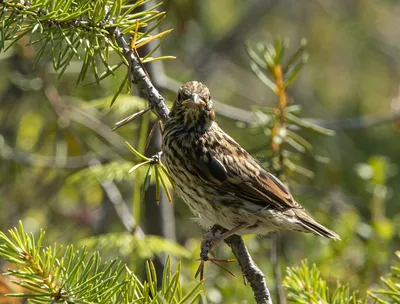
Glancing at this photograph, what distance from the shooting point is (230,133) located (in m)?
5.48

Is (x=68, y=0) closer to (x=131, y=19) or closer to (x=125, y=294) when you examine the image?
(x=131, y=19)

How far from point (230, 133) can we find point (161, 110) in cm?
345

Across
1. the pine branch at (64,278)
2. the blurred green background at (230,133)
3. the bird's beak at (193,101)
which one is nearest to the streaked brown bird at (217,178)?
the bird's beak at (193,101)

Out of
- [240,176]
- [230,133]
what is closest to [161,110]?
[240,176]

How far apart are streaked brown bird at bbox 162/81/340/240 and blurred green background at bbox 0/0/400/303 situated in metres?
0.16

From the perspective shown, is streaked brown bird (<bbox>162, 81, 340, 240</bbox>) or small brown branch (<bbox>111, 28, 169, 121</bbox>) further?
streaked brown bird (<bbox>162, 81, 340, 240</bbox>)

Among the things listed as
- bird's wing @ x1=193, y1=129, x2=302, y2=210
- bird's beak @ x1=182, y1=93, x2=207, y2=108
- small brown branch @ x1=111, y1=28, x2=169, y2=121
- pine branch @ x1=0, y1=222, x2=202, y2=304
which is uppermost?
bird's beak @ x1=182, y1=93, x2=207, y2=108

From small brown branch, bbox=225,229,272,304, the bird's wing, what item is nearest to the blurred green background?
the bird's wing

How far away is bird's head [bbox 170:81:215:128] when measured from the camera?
2.90m

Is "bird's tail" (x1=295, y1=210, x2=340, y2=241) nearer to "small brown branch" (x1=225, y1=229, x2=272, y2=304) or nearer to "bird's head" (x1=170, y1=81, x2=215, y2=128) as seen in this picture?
"bird's head" (x1=170, y1=81, x2=215, y2=128)

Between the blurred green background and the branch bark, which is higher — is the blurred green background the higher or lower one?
the higher one

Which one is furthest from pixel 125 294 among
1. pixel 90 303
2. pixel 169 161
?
pixel 169 161

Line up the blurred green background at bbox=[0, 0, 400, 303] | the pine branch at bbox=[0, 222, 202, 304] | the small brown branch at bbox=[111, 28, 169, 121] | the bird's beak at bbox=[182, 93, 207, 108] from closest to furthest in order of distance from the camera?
the pine branch at bbox=[0, 222, 202, 304], the small brown branch at bbox=[111, 28, 169, 121], the bird's beak at bbox=[182, 93, 207, 108], the blurred green background at bbox=[0, 0, 400, 303]

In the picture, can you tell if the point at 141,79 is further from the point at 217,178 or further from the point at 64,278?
the point at 217,178
